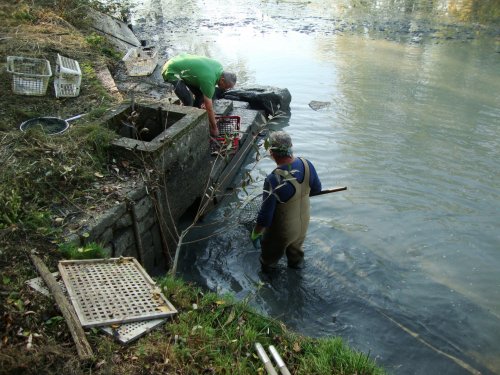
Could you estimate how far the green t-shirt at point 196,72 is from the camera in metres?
6.61

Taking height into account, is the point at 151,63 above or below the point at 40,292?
above

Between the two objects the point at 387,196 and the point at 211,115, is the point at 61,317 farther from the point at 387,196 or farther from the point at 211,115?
the point at 387,196

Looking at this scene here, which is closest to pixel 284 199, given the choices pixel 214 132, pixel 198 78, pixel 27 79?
pixel 214 132

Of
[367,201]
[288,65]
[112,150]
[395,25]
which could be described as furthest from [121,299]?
[395,25]

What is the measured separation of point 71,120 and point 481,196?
6.55 metres

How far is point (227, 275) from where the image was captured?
18.3 feet

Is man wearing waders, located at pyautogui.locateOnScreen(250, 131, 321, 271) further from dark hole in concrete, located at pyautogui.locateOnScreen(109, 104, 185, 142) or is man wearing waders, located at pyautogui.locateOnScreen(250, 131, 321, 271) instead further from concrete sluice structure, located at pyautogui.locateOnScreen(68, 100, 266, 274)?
dark hole in concrete, located at pyautogui.locateOnScreen(109, 104, 185, 142)

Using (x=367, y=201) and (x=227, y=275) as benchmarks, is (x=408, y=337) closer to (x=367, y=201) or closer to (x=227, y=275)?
(x=227, y=275)

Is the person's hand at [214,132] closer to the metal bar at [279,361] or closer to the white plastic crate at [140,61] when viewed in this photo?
the white plastic crate at [140,61]

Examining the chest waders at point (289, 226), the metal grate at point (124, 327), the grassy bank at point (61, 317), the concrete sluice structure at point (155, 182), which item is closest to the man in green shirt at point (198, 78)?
the concrete sluice structure at point (155, 182)

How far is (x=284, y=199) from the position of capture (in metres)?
4.68

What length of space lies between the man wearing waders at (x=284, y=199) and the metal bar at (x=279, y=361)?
1552mm

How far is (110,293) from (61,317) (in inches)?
17.6

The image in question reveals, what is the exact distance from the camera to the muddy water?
489cm
